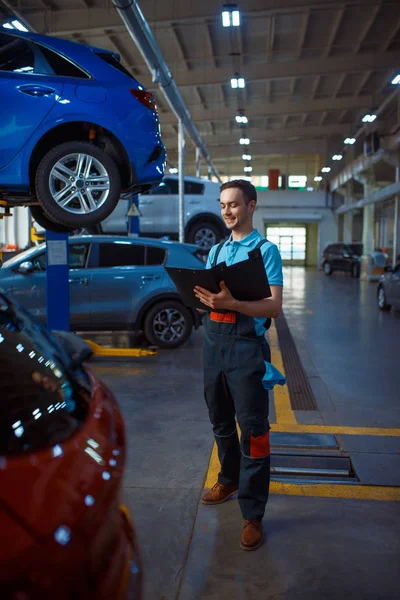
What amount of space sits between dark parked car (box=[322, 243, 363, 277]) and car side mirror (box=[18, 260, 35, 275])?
22216 millimetres

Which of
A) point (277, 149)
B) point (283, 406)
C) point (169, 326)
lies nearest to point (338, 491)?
point (283, 406)

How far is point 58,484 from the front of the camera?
113 cm

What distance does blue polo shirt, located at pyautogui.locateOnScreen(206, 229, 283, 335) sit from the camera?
2.74 metres

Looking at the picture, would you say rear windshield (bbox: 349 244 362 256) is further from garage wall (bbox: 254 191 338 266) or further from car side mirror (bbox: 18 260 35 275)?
car side mirror (bbox: 18 260 35 275)

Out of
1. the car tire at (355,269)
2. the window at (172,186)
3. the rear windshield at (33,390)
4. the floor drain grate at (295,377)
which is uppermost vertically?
the window at (172,186)

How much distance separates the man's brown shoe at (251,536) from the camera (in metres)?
2.64

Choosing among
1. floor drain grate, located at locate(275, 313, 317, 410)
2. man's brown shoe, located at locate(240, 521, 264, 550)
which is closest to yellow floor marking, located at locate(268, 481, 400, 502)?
man's brown shoe, located at locate(240, 521, 264, 550)

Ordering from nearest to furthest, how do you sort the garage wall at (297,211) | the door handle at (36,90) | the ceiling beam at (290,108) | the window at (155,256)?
the door handle at (36,90) < the window at (155,256) < the ceiling beam at (290,108) < the garage wall at (297,211)

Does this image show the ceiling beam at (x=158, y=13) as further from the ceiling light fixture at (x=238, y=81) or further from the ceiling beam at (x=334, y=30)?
the ceiling light fixture at (x=238, y=81)

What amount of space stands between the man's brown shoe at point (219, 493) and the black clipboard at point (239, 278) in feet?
4.09

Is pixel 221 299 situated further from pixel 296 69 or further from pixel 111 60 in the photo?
pixel 296 69

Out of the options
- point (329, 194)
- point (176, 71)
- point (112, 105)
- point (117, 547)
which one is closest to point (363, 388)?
point (112, 105)

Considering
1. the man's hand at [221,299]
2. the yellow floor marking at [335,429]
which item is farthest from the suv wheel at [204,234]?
the man's hand at [221,299]

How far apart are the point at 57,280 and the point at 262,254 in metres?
3.88
